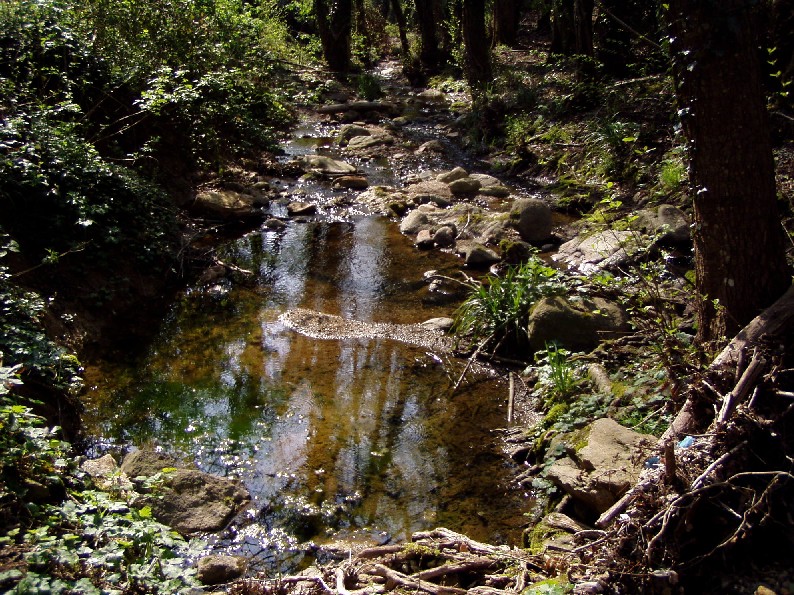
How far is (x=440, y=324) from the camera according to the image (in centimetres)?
712

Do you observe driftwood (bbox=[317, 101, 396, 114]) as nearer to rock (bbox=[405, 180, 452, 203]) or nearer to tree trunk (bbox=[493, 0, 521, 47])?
rock (bbox=[405, 180, 452, 203])

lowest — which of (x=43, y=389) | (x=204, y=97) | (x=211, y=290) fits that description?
(x=43, y=389)

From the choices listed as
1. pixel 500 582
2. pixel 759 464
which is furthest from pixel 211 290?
pixel 759 464

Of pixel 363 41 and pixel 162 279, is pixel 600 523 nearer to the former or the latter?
pixel 162 279

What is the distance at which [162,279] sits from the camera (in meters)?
8.17

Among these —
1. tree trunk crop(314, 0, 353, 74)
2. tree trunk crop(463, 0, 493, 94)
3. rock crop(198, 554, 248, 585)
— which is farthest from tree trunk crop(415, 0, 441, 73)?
rock crop(198, 554, 248, 585)

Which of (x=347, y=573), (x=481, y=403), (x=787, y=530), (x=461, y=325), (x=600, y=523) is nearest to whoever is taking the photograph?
(x=787, y=530)

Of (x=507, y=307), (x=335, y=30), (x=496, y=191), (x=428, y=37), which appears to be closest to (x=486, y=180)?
(x=496, y=191)

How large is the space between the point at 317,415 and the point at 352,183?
23.6ft

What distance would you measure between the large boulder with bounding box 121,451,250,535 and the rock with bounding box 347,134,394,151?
35.3 ft

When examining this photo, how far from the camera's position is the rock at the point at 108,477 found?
3.93 meters

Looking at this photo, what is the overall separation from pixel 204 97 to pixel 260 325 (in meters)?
5.61

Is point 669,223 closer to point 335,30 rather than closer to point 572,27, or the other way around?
point 572,27

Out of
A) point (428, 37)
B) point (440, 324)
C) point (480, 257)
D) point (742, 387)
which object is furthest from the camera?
point (428, 37)
